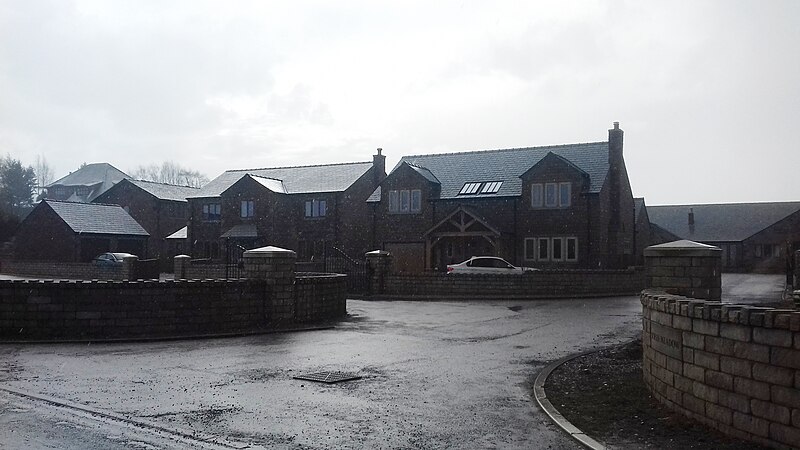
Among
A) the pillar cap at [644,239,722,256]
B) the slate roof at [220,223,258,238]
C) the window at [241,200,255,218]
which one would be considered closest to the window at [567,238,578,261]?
the slate roof at [220,223,258,238]

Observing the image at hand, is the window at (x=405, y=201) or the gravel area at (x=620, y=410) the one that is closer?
the gravel area at (x=620, y=410)

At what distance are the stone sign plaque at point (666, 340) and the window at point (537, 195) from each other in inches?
1234

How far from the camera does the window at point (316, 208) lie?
1950 inches

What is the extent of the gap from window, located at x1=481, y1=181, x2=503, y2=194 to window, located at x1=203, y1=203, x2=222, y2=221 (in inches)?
887

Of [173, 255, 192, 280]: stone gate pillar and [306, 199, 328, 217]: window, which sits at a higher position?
[306, 199, 328, 217]: window

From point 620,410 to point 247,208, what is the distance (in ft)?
150

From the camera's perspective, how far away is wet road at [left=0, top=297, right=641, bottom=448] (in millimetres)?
7406

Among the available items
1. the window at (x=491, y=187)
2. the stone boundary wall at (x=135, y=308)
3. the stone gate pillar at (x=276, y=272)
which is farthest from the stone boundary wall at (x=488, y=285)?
the window at (x=491, y=187)

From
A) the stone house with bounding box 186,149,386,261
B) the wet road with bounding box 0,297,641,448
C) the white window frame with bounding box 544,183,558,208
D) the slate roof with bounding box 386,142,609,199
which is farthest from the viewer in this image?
the stone house with bounding box 186,149,386,261

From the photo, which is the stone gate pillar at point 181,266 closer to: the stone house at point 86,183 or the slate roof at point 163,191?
the slate roof at point 163,191

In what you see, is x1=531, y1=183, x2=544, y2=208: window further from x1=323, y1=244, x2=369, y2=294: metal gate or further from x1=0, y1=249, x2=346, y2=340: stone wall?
x1=0, y1=249, x2=346, y2=340: stone wall

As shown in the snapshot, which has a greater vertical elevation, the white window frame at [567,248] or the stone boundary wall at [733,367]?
the white window frame at [567,248]

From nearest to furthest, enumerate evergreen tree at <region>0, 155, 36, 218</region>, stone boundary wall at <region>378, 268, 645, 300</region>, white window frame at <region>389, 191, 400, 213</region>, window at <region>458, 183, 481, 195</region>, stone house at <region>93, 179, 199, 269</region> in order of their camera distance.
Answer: stone boundary wall at <region>378, 268, 645, 300</region>, window at <region>458, 183, 481, 195</region>, white window frame at <region>389, 191, 400, 213</region>, stone house at <region>93, 179, 199, 269</region>, evergreen tree at <region>0, 155, 36, 218</region>

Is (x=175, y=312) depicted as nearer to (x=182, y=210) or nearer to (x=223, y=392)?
(x=223, y=392)
